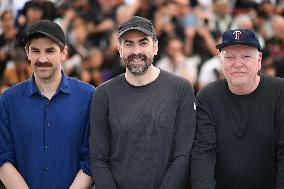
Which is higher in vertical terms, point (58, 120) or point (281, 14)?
point (281, 14)

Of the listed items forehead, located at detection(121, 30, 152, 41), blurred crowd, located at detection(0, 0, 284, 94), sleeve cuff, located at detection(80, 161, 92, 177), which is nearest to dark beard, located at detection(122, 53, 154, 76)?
forehead, located at detection(121, 30, 152, 41)

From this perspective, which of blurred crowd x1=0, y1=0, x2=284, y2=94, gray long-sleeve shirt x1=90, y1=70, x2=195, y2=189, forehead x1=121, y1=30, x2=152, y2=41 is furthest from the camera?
blurred crowd x1=0, y1=0, x2=284, y2=94

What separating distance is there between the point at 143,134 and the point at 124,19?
462 centimetres

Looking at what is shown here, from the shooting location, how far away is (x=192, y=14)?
8.41 metres

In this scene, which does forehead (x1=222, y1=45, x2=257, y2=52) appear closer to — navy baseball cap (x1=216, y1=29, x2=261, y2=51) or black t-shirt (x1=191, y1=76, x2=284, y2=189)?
navy baseball cap (x1=216, y1=29, x2=261, y2=51)

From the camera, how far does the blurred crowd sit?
7.72 metres

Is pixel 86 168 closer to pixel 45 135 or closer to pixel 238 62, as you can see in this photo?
pixel 45 135

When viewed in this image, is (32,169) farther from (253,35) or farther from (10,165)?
(253,35)

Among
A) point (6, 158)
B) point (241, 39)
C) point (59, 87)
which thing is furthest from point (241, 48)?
point (6, 158)

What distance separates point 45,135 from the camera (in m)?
3.85

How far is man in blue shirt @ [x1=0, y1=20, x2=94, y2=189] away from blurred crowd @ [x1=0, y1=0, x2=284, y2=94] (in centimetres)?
346

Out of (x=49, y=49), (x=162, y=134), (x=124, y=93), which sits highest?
(x=49, y=49)

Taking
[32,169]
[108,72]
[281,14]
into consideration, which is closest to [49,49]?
[32,169]

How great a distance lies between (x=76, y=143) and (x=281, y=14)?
592cm
